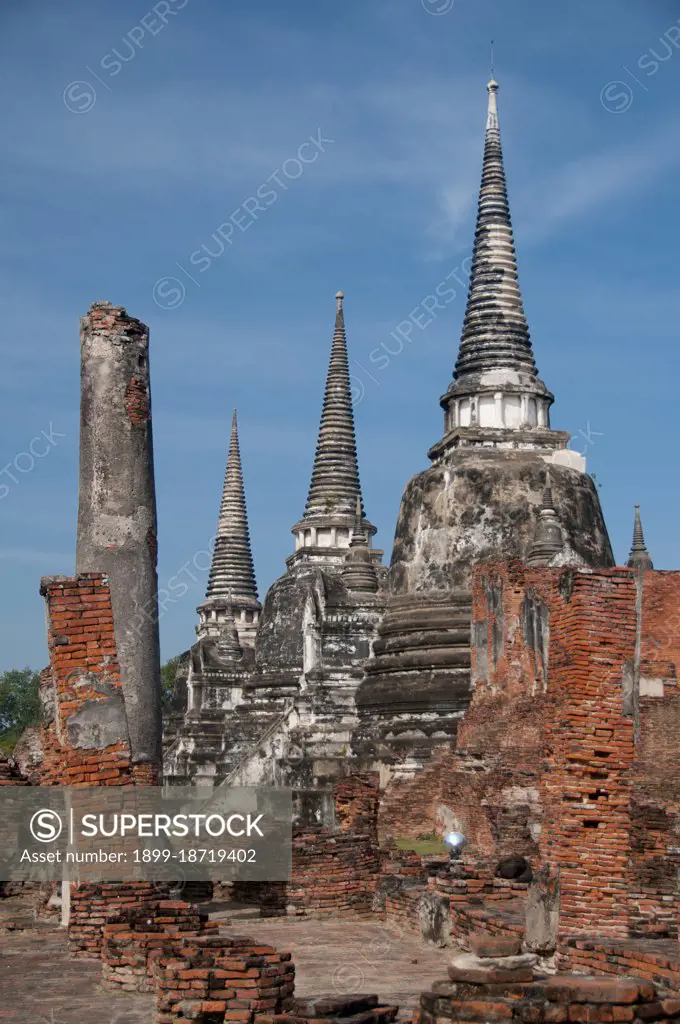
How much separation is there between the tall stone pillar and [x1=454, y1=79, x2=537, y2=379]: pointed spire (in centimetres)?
1810

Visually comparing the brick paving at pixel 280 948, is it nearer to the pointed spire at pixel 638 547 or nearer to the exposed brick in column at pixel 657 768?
the exposed brick in column at pixel 657 768

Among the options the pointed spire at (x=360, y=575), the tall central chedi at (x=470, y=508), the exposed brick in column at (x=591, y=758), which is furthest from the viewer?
the pointed spire at (x=360, y=575)

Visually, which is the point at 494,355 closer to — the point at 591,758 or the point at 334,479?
the point at 334,479

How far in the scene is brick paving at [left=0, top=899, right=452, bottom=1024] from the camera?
8648 mm

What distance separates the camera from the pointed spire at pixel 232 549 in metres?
53.0

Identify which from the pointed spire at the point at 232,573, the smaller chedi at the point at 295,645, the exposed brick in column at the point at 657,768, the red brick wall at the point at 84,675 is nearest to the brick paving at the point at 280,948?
the red brick wall at the point at 84,675

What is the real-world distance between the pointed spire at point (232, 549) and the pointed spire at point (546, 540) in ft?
86.5

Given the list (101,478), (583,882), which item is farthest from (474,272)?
(583,882)

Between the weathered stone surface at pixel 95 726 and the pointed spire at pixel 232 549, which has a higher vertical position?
the pointed spire at pixel 232 549


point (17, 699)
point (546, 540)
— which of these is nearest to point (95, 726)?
point (546, 540)

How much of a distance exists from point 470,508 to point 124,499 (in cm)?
1614

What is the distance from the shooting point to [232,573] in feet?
175

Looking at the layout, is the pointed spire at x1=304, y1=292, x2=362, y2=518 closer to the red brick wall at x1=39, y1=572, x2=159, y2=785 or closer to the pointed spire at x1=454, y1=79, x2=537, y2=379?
the pointed spire at x1=454, y1=79, x2=537, y2=379

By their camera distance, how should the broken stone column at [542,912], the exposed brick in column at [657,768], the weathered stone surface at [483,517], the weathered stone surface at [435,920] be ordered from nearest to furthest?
the broken stone column at [542,912]
the exposed brick in column at [657,768]
the weathered stone surface at [435,920]
the weathered stone surface at [483,517]
